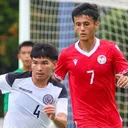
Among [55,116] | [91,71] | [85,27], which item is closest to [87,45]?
[85,27]

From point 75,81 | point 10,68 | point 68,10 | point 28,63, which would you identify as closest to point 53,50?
point 75,81

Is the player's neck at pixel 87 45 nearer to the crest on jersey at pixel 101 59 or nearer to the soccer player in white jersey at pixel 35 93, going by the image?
the crest on jersey at pixel 101 59

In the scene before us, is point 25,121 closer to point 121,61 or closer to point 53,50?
point 53,50

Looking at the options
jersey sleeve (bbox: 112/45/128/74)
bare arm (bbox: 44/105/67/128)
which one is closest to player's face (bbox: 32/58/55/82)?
bare arm (bbox: 44/105/67/128)

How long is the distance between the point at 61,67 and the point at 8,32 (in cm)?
1563

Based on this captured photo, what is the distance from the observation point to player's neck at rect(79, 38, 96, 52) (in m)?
8.57

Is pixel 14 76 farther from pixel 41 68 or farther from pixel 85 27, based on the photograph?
pixel 85 27

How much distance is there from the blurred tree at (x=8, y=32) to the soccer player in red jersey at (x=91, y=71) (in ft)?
49.8

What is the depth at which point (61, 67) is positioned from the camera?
8648 millimetres

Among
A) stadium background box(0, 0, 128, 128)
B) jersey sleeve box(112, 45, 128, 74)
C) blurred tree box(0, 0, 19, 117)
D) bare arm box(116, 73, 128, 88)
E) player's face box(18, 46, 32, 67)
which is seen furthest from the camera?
blurred tree box(0, 0, 19, 117)

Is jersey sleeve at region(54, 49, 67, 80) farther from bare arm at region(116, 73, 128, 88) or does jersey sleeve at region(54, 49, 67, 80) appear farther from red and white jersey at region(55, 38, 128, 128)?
bare arm at region(116, 73, 128, 88)

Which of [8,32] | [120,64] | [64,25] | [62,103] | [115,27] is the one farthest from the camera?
[8,32]

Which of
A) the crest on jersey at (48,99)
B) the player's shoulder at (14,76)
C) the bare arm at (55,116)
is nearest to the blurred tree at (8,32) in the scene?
the player's shoulder at (14,76)

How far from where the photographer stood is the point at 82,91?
848 cm
